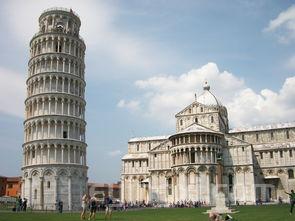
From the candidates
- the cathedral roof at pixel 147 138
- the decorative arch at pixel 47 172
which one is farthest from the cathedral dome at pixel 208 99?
the decorative arch at pixel 47 172

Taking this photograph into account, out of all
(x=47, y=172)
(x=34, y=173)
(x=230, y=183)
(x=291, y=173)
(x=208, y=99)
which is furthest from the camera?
(x=208, y=99)

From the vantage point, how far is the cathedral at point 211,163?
6312 centimetres

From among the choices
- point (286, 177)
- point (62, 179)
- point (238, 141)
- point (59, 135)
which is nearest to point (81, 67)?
point (59, 135)

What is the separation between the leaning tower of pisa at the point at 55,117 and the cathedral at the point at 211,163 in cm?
1708

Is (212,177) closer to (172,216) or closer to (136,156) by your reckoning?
(136,156)

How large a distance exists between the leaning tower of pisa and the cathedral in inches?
673

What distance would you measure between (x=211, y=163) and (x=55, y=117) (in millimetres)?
26069

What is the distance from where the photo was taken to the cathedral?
207 ft

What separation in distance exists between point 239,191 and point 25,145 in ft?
118

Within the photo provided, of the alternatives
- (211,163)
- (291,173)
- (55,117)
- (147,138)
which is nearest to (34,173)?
(55,117)

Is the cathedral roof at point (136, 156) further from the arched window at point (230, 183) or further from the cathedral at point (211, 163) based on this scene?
the arched window at point (230, 183)

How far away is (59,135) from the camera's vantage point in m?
55.7

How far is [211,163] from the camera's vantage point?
62.9 metres

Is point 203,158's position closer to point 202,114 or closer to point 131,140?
point 202,114
